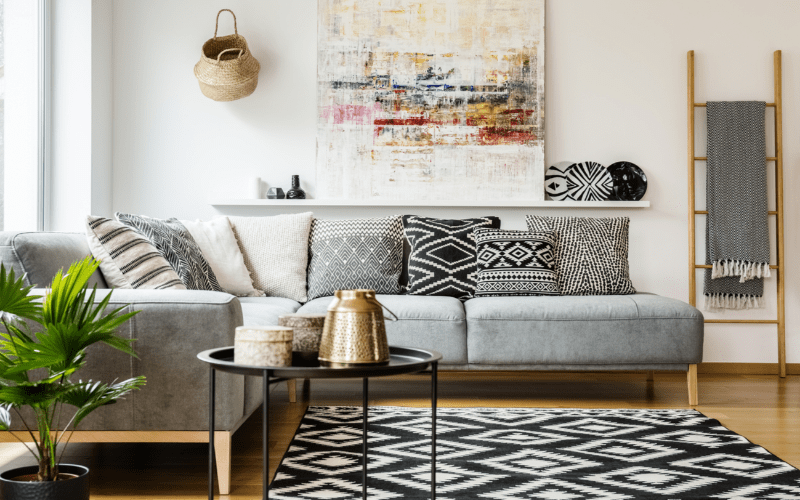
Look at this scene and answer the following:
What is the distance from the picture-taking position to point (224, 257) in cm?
350

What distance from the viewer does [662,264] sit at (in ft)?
13.6

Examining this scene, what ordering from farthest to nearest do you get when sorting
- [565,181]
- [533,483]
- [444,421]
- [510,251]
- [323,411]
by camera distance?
[565,181] < [510,251] < [323,411] < [444,421] < [533,483]

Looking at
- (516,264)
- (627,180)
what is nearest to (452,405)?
(516,264)

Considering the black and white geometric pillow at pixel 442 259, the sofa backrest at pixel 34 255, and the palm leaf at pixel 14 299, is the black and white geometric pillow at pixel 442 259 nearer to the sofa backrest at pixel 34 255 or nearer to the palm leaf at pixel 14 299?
the sofa backrest at pixel 34 255

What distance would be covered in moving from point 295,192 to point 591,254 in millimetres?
1647

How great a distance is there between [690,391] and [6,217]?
3.25 metres

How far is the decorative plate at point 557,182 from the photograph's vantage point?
13.6 feet

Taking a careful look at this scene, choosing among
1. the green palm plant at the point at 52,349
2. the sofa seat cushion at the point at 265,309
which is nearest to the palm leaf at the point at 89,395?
the green palm plant at the point at 52,349

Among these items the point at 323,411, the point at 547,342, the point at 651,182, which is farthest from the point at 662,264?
the point at 323,411

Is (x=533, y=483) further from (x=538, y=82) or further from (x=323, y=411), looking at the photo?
(x=538, y=82)

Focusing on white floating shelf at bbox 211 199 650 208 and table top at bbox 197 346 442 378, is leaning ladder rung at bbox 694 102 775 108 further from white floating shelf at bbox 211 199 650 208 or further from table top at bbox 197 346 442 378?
table top at bbox 197 346 442 378

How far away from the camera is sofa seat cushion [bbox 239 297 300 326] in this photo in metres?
2.74

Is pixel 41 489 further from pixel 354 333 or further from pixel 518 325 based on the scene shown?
pixel 518 325

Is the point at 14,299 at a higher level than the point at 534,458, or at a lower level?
higher
